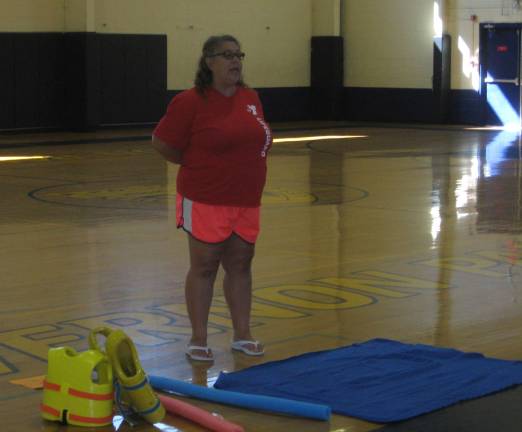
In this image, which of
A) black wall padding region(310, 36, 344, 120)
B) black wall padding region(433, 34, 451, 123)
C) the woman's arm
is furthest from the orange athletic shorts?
black wall padding region(310, 36, 344, 120)

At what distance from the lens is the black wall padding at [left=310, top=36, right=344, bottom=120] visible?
2920 cm

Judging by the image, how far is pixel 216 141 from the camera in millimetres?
6184

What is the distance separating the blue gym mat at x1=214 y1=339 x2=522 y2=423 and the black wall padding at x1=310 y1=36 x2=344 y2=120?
916 inches

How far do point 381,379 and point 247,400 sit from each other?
74 centimetres

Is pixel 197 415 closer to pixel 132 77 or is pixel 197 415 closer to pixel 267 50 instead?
pixel 132 77

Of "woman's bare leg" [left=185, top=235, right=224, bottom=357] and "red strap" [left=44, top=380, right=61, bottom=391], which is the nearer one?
"red strap" [left=44, top=380, right=61, bottom=391]

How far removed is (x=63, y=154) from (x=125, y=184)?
5.00 meters

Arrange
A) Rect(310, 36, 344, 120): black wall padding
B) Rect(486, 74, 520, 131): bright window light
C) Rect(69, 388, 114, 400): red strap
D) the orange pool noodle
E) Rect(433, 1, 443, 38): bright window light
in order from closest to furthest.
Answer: the orange pool noodle, Rect(69, 388, 114, 400): red strap, Rect(486, 74, 520, 131): bright window light, Rect(433, 1, 443, 38): bright window light, Rect(310, 36, 344, 120): black wall padding

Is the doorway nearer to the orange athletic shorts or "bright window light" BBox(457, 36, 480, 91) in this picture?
"bright window light" BBox(457, 36, 480, 91)

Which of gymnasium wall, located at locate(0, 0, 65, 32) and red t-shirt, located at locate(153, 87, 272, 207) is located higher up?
gymnasium wall, located at locate(0, 0, 65, 32)

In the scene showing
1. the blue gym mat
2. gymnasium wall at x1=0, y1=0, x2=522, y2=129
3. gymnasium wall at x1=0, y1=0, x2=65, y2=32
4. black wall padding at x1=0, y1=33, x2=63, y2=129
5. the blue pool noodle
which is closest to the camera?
the blue pool noodle

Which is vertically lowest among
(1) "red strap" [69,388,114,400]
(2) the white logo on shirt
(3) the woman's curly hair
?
(1) "red strap" [69,388,114,400]

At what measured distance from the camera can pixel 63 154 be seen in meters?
19.9

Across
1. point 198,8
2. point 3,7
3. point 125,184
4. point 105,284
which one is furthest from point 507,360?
point 198,8
